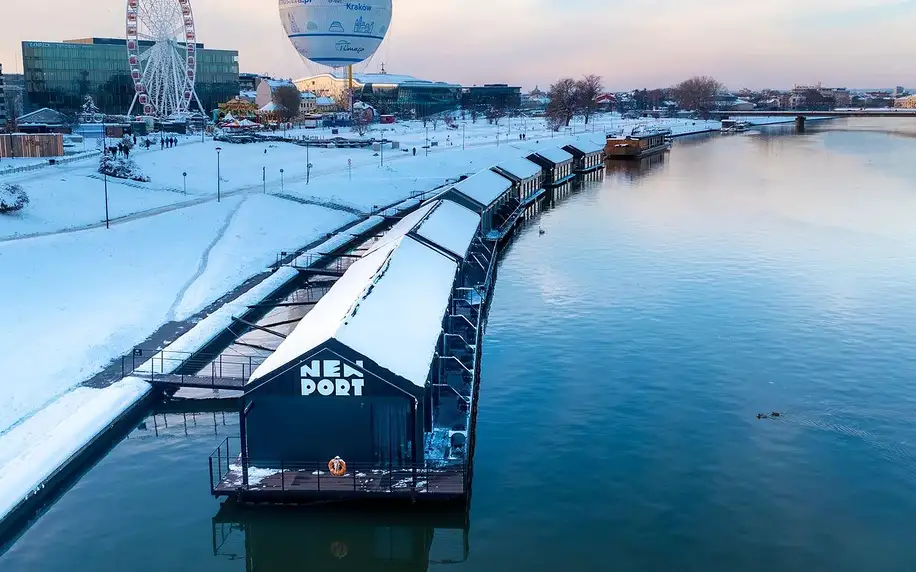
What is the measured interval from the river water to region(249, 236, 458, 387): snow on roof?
150 inches

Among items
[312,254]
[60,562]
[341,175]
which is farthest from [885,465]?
[341,175]

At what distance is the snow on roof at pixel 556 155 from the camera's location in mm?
96537

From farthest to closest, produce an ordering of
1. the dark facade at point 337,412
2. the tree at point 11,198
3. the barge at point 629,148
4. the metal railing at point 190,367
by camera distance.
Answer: the barge at point 629,148 < the tree at point 11,198 < the metal railing at point 190,367 < the dark facade at point 337,412

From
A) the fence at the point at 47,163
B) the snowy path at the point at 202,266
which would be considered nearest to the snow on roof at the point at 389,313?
the snowy path at the point at 202,266

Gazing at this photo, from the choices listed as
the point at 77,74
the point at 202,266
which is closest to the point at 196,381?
the point at 202,266

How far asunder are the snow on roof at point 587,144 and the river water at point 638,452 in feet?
200

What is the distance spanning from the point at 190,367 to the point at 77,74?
137m

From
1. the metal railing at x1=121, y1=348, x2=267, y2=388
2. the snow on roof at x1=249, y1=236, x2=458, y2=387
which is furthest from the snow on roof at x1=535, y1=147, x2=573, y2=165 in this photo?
the metal railing at x1=121, y1=348, x2=267, y2=388

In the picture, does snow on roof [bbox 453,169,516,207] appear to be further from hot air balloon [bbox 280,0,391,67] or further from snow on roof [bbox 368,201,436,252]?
hot air balloon [bbox 280,0,391,67]

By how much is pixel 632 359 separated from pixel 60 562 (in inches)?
877

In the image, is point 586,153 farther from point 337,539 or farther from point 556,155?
point 337,539

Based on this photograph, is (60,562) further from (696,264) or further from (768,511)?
(696,264)

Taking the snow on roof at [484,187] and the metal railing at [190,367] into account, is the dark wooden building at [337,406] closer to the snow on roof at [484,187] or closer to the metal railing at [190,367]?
the metal railing at [190,367]

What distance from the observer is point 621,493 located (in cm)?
2498
